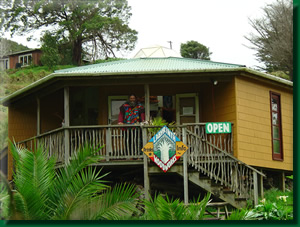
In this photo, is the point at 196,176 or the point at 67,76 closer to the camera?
the point at 196,176

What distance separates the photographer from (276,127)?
A: 18.4m

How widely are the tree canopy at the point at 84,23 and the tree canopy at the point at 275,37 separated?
462 centimetres

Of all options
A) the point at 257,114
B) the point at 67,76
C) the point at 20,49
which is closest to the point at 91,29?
the point at 20,49

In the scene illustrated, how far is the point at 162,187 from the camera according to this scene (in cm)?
1670

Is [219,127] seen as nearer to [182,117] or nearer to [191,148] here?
[191,148]

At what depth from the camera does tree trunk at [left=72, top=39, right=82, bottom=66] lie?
23.6 meters

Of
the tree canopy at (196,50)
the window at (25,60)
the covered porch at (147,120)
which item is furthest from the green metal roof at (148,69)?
the tree canopy at (196,50)

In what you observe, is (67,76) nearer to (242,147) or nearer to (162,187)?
(162,187)

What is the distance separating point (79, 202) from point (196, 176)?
19.9ft

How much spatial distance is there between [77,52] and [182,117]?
7047 mm

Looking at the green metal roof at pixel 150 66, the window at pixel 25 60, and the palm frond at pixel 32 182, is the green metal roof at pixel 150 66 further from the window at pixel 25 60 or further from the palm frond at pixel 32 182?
the palm frond at pixel 32 182

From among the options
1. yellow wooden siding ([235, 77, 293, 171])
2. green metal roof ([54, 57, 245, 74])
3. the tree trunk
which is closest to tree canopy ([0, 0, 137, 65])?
the tree trunk

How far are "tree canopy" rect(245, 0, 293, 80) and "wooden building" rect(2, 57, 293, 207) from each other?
0.64 m

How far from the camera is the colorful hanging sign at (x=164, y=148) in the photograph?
15617 millimetres
